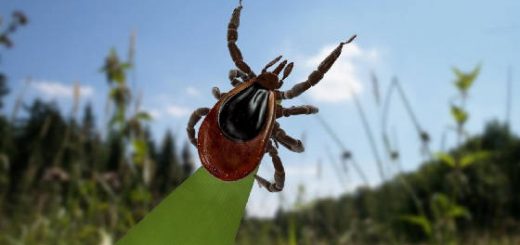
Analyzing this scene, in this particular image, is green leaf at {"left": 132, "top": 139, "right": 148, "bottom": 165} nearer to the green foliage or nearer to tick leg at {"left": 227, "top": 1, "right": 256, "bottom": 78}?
the green foliage

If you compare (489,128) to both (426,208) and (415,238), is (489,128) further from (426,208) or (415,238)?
(426,208)

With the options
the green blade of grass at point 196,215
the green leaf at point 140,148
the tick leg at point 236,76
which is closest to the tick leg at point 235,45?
the tick leg at point 236,76

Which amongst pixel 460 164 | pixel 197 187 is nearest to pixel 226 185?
pixel 197 187

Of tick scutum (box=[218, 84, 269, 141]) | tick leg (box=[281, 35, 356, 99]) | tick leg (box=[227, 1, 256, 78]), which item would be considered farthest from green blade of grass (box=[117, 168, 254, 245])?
tick leg (box=[227, 1, 256, 78])

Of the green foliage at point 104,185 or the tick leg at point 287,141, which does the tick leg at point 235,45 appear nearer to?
the tick leg at point 287,141

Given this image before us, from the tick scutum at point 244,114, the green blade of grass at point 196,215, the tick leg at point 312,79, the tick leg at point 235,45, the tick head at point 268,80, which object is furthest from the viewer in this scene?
the tick leg at point 235,45

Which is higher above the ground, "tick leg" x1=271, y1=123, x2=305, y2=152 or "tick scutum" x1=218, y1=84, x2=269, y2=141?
"tick leg" x1=271, y1=123, x2=305, y2=152
